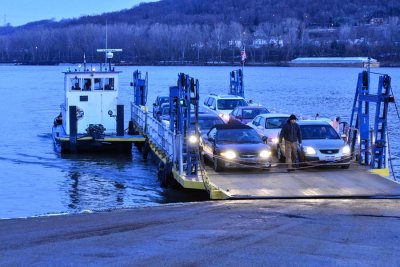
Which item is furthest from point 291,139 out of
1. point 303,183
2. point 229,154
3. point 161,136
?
point 161,136

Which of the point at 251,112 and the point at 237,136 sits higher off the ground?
the point at 237,136

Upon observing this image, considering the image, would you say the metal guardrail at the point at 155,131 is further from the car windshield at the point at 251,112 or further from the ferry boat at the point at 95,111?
the car windshield at the point at 251,112

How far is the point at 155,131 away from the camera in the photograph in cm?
2778

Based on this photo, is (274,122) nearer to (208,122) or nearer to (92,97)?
(208,122)

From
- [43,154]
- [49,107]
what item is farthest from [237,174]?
[49,107]

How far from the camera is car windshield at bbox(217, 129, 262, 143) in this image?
68.8 feet

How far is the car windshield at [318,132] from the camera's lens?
70.7 feet

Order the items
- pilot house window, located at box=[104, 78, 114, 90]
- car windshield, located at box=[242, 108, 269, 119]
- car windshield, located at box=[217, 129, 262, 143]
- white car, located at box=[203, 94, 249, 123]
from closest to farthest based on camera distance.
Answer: car windshield, located at box=[217, 129, 262, 143] < car windshield, located at box=[242, 108, 269, 119] < pilot house window, located at box=[104, 78, 114, 90] < white car, located at box=[203, 94, 249, 123]

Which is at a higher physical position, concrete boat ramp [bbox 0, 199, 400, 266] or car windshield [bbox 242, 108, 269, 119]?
car windshield [bbox 242, 108, 269, 119]

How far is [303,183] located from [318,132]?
3485 mm

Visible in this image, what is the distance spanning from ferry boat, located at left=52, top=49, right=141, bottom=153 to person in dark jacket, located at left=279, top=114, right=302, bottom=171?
11202 millimetres

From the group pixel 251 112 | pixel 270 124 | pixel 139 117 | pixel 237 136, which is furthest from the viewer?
pixel 139 117

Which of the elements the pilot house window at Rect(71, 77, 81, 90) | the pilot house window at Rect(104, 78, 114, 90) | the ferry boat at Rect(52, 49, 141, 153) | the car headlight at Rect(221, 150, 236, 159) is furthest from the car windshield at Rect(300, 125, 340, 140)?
the pilot house window at Rect(71, 77, 81, 90)

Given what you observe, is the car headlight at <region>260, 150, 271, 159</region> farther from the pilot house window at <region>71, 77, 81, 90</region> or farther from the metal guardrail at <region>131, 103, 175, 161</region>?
the pilot house window at <region>71, 77, 81, 90</region>
